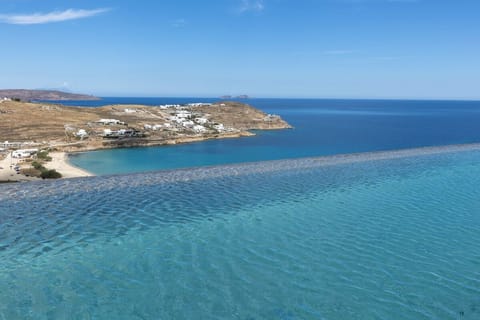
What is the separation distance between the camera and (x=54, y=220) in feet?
83.4

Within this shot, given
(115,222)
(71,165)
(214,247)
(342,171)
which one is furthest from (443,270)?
(71,165)

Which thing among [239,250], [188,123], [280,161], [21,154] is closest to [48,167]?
[21,154]

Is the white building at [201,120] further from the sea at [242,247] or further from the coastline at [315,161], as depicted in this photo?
the sea at [242,247]

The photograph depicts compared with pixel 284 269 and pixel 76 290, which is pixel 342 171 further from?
pixel 76 290

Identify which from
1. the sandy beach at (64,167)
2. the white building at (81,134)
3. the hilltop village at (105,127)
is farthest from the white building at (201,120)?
the sandy beach at (64,167)

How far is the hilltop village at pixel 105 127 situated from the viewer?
2879 inches

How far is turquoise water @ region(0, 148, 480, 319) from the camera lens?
15141 millimetres

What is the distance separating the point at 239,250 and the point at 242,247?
0.44 meters

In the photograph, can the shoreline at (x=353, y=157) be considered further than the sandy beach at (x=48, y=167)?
Yes

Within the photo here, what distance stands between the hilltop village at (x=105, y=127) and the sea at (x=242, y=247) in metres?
34.0

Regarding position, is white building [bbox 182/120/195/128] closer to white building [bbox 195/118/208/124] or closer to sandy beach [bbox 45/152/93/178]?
white building [bbox 195/118/208/124]

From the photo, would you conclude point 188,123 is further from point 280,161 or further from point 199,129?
point 280,161

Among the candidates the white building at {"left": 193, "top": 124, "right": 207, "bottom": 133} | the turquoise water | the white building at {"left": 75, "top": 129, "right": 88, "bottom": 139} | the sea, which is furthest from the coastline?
the white building at {"left": 193, "top": 124, "right": 207, "bottom": 133}

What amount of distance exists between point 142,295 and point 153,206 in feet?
44.1
